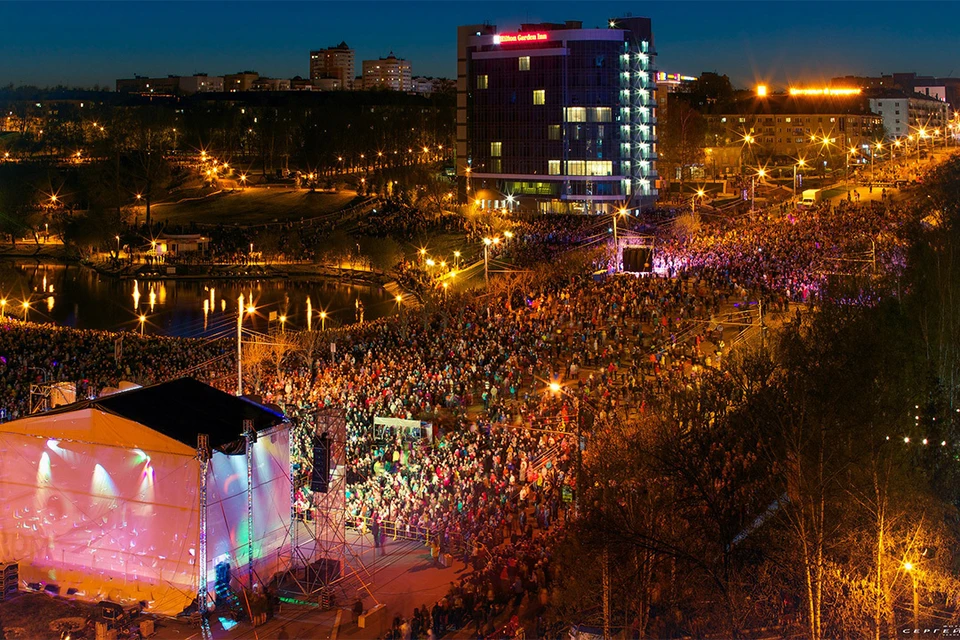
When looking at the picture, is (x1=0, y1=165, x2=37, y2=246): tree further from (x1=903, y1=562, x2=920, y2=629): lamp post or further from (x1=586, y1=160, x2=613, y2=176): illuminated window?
(x1=903, y1=562, x2=920, y2=629): lamp post

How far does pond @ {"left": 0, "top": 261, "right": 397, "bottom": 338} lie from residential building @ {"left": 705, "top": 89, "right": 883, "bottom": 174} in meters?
40.8

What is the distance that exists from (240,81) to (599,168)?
4507 inches

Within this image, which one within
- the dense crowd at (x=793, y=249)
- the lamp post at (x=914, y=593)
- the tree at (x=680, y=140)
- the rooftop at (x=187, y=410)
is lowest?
the lamp post at (x=914, y=593)

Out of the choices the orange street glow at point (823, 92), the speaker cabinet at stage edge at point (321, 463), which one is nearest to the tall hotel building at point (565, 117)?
the orange street glow at point (823, 92)

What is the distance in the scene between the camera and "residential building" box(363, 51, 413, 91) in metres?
177

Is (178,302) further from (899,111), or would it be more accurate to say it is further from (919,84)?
(919,84)

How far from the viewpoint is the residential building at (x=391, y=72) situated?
176750mm

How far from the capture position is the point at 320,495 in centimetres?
1585

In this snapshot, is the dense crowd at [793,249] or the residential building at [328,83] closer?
the dense crowd at [793,249]

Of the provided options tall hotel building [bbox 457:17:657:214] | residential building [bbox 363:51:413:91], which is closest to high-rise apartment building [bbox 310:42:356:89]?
residential building [bbox 363:51:413:91]

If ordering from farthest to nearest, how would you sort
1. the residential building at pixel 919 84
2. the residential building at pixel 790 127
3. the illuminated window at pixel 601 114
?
the residential building at pixel 919 84, the residential building at pixel 790 127, the illuminated window at pixel 601 114

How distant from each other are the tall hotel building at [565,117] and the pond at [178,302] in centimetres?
1639

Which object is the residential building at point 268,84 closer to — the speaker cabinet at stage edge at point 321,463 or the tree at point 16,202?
the tree at point 16,202

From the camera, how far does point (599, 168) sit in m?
62.0
